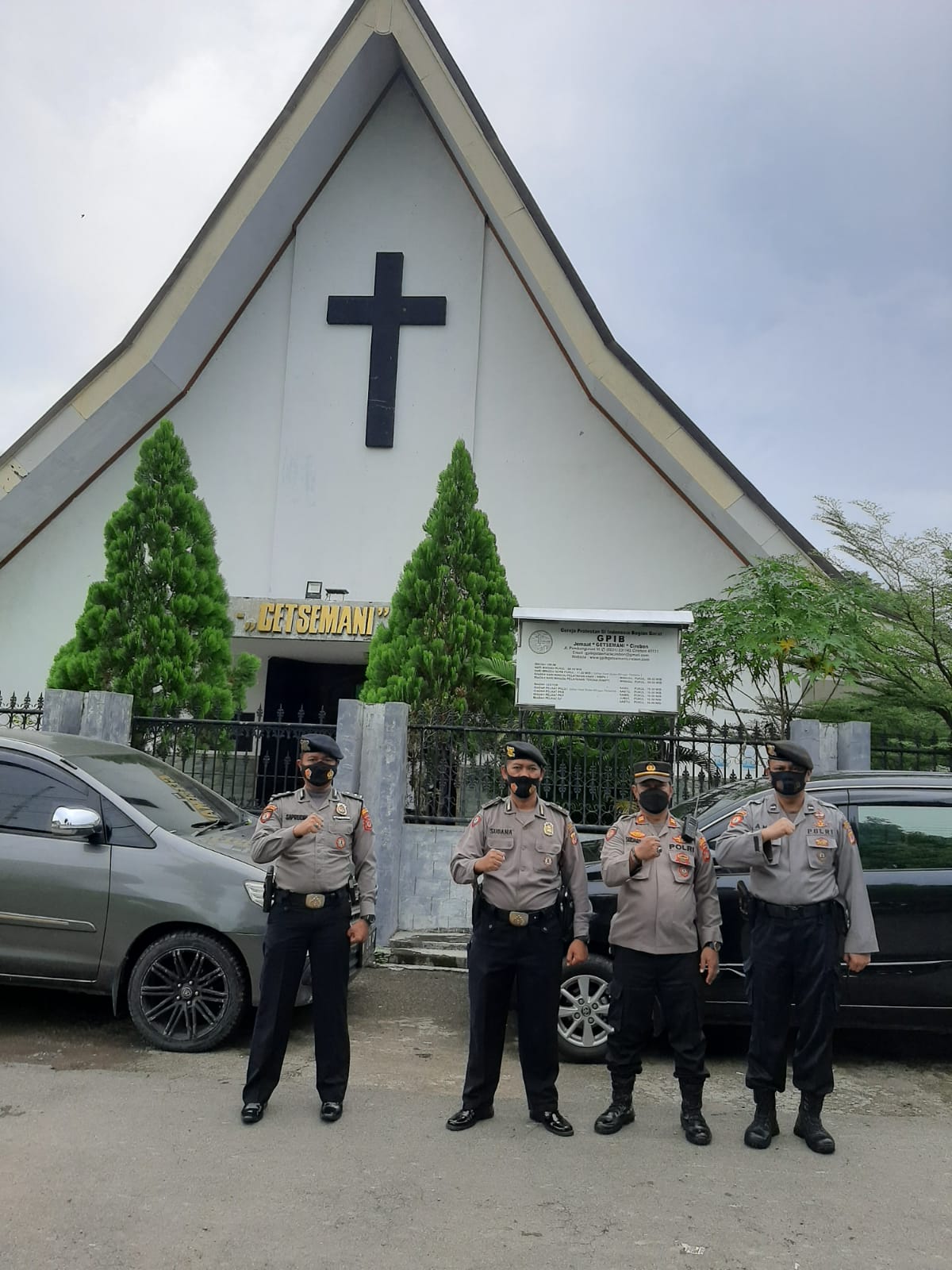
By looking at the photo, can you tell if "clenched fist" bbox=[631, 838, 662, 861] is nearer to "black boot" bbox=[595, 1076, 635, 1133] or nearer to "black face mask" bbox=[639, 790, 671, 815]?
"black face mask" bbox=[639, 790, 671, 815]

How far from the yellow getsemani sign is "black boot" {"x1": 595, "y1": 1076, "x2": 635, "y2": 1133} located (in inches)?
370

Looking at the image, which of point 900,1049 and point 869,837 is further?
point 900,1049

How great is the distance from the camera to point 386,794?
7.95 m

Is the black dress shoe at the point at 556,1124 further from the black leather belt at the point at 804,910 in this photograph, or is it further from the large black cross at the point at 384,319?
the large black cross at the point at 384,319

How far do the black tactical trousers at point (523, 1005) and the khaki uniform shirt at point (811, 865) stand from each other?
2.96ft

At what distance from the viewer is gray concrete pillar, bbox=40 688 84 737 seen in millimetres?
8312

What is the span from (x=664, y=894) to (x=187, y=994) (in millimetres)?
2673

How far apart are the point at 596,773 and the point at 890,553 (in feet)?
13.0

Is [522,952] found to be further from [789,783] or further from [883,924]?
[883,924]

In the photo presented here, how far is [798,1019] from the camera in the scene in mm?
4309

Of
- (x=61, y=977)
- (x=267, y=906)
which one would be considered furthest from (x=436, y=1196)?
(x=61, y=977)

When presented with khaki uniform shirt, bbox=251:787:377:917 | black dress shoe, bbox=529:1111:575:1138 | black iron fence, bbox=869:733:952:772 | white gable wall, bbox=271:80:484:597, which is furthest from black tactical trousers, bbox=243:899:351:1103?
white gable wall, bbox=271:80:484:597

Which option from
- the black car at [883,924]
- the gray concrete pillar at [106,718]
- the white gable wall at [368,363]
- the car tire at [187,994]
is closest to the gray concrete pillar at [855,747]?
the black car at [883,924]

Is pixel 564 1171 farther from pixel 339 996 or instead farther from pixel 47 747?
pixel 47 747
